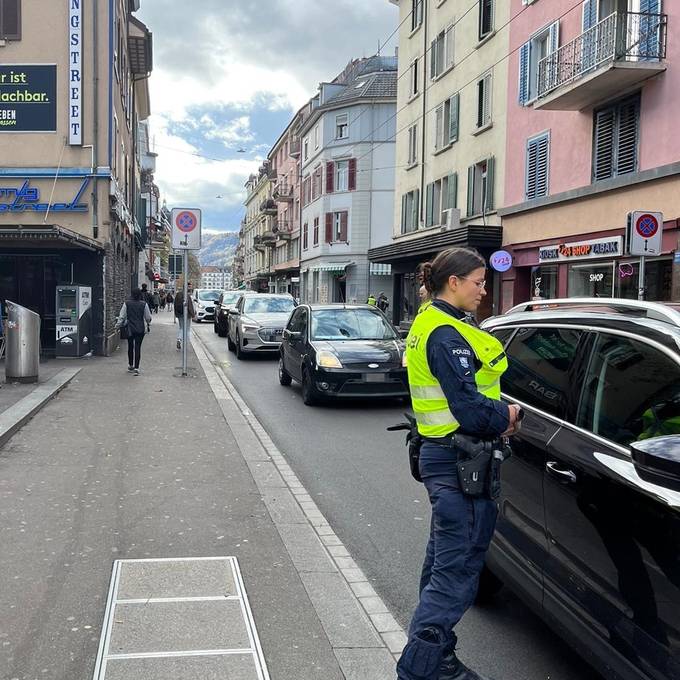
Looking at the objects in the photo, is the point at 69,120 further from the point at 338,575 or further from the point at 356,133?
the point at 356,133

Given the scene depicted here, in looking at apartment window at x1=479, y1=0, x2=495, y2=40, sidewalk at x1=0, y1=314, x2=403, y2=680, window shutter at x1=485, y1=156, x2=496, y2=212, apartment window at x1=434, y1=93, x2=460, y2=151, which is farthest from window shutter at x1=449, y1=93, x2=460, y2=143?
sidewalk at x1=0, y1=314, x2=403, y2=680

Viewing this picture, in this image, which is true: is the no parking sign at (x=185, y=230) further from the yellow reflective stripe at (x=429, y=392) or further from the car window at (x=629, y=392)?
the car window at (x=629, y=392)

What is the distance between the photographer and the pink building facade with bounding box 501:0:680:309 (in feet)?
52.9

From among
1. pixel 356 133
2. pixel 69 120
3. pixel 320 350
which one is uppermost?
pixel 356 133

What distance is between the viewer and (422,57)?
31312 mm

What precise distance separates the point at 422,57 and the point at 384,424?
83.6ft

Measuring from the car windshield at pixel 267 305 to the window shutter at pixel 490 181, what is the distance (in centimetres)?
833

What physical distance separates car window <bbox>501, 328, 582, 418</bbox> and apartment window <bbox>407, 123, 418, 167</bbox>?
1136 inches

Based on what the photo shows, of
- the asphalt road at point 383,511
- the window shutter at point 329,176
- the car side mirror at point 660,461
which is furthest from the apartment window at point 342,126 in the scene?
the car side mirror at point 660,461

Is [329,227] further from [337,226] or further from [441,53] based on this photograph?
[441,53]

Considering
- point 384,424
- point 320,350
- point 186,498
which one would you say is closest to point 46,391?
point 320,350

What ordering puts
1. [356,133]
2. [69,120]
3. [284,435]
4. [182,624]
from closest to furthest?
[182,624] → [284,435] → [69,120] → [356,133]

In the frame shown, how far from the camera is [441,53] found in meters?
29.2

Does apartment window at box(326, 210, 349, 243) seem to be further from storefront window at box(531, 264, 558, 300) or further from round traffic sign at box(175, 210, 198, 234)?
round traffic sign at box(175, 210, 198, 234)
